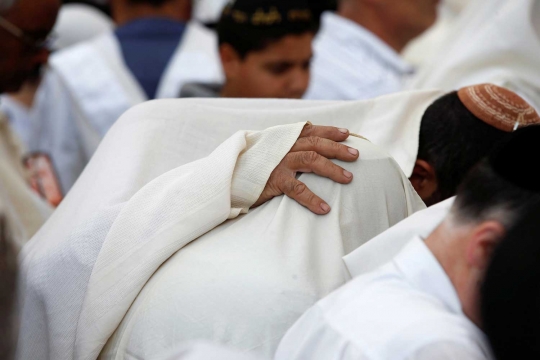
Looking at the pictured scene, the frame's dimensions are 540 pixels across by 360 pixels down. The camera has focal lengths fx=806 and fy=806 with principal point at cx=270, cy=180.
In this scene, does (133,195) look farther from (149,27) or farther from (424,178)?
(149,27)

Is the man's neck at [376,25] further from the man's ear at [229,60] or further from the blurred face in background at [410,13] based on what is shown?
the man's ear at [229,60]

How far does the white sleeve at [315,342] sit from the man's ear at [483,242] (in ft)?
0.67

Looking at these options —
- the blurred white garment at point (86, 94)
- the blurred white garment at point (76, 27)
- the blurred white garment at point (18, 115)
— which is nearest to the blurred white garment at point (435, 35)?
the blurred white garment at point (86, 94)

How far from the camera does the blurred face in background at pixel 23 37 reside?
2684 millimetres

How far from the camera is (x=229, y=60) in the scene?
319 cm

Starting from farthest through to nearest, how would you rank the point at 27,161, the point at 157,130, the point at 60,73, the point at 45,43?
the point at 60,73, the point at 27,161, the point at 45,43, the point at 157,130

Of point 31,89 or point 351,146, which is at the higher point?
point 351,146

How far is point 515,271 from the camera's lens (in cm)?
98

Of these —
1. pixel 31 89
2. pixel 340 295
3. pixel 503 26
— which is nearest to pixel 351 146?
pixel 340 295

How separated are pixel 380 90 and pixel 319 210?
2.35 m

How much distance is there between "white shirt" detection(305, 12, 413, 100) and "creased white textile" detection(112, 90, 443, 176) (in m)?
1.81

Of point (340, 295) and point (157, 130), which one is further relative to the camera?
point (157, 130)

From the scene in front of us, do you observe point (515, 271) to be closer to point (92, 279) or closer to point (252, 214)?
point (252, 214)

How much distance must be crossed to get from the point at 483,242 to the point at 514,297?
15cm
